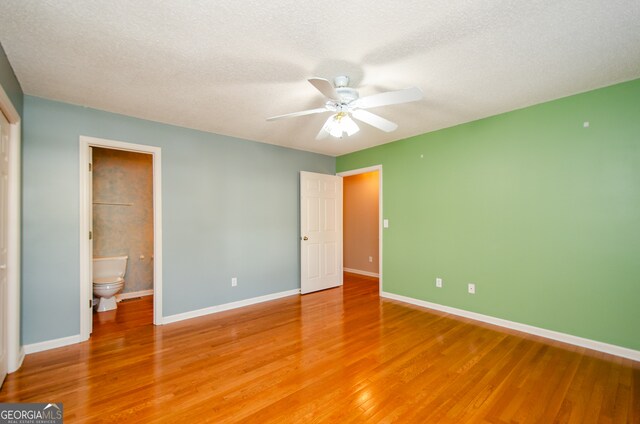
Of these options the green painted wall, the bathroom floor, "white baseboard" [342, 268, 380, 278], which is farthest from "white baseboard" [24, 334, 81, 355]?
"white baseboard" [342, 268, 380, 278]

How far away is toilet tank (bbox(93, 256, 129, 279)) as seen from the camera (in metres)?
4.00

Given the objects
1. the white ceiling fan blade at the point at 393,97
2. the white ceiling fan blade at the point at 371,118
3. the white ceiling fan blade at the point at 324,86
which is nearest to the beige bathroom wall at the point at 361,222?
the white ceiling fan blade at the point at 371,118

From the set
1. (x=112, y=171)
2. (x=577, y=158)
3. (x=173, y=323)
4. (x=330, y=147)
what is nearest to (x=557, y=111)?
(x=577, y=158)

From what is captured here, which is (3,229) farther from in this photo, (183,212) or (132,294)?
(132,294)

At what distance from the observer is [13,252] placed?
7.55 feet

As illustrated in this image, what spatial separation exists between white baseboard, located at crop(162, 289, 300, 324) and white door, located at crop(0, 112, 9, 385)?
1.34 metres

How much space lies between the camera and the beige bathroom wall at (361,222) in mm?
5969

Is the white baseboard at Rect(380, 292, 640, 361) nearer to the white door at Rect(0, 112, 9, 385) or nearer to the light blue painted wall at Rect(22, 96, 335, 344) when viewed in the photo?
the light blue painted wall at Rect(22, 96, 335, 344)

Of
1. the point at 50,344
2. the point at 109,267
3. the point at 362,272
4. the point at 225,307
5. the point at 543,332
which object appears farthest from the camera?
the point at 362,272

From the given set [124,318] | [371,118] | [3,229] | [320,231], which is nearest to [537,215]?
[371,118]

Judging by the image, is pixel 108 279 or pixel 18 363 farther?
pixel 108 279

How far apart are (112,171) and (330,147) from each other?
11.1 ft

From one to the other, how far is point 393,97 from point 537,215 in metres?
2.16

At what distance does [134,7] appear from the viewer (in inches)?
61.4
